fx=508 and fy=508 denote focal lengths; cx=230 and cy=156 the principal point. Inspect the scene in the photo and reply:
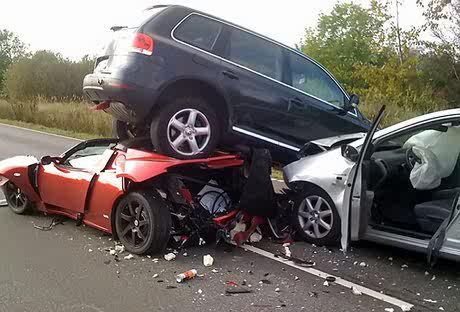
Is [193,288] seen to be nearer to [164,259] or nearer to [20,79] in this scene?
[164,259]

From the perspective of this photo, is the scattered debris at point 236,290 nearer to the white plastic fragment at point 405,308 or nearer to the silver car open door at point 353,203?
the silver car open door at point 353,203

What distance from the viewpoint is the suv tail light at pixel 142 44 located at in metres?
5.38

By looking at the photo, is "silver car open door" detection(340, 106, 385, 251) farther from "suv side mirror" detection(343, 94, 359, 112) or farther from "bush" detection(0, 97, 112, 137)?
"bush" detection(0, 97, 112, 137)

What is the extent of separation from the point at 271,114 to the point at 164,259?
2.22 m

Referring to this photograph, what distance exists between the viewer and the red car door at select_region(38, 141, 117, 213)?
18.6 ft

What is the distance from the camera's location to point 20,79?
39406 millimetres

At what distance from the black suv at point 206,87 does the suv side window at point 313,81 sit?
0.05 ft

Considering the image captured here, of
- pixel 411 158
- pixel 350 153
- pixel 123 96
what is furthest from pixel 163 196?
pixel 411 158

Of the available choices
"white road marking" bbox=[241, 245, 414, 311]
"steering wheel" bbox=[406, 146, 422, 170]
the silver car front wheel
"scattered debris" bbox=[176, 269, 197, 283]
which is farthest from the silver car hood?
"scattered debris" bbox=[176, 269, 197, 283]

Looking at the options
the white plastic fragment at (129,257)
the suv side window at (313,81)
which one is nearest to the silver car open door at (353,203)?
the suv side window at (313,81)

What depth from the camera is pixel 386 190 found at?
5.33 metres

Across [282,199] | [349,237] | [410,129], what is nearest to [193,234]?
[282,199]

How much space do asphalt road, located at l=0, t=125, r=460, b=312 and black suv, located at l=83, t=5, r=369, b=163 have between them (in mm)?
1313

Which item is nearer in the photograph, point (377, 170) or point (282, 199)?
point (377, 170)
